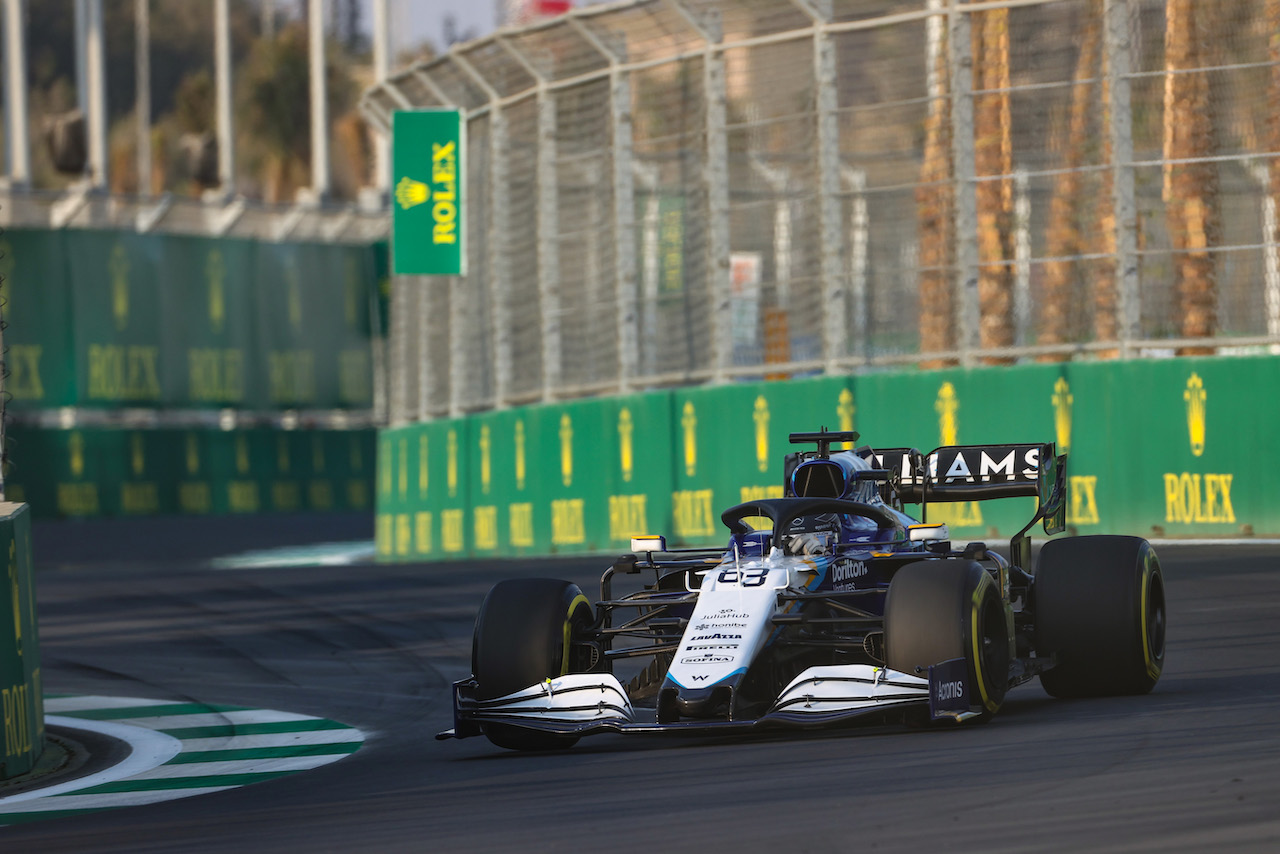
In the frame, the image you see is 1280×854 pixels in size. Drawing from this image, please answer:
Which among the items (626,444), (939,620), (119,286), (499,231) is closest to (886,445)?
(626,444)

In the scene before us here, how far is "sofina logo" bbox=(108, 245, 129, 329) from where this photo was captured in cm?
3744

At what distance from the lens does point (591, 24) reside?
21828 millimetres

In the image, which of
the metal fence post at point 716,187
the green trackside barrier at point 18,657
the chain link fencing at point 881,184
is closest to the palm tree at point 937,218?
the chain link fencing at point 881,184

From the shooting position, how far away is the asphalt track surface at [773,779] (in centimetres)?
592

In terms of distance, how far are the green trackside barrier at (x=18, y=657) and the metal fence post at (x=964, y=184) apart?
10.9 meters

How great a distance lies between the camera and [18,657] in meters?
9.38

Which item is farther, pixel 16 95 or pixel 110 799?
pixel 16 95

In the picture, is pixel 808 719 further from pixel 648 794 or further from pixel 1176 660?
pixel 1176 660

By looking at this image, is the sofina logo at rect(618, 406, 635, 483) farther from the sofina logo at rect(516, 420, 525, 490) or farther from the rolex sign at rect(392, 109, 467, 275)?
the rolex sign at rect(392, 109, 467, 275)

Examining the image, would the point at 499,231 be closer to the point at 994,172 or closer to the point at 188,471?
the point at 994,172

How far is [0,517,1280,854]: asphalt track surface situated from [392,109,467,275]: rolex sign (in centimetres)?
1220

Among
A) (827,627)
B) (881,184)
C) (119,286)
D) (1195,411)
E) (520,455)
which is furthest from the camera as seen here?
(119,286)

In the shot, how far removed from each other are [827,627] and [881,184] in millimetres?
11028

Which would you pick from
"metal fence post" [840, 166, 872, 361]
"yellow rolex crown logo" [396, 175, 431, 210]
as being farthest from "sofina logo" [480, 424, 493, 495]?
"metal fence post" [840, 166, 872, 361]
